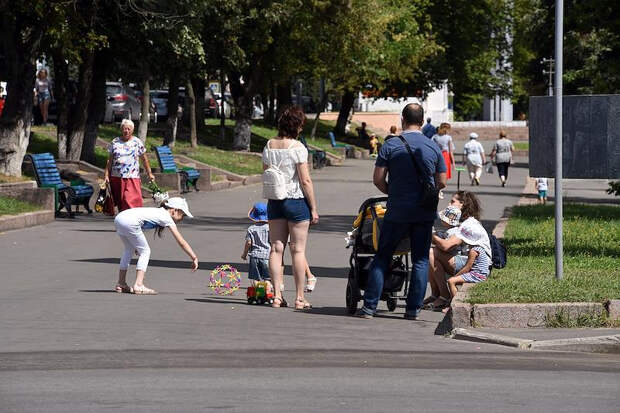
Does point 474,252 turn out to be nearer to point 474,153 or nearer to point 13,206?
point 13,206

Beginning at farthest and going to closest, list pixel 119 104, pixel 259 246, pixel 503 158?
pixel 119 104 → pixel 503 158 → pixel 259 246

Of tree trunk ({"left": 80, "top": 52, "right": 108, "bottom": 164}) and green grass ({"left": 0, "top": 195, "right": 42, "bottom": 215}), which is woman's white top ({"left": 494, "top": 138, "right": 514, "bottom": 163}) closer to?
tree trunk ({"left": 80, "top": 52, "right": 108, "bottom": 164})

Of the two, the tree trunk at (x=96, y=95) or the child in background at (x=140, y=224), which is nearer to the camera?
the child in background at (x=140, y=224)

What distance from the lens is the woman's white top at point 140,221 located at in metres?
13.1

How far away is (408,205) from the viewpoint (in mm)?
11039

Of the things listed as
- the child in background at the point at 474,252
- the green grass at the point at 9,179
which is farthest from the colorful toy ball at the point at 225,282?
the green grass at the point at 9,179

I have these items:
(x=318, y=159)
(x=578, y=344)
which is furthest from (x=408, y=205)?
(x=318, y=159)

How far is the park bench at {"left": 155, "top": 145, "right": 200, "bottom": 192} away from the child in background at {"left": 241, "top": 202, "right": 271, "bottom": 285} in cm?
1783

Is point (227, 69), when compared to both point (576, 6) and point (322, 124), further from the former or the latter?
point (322, 124)

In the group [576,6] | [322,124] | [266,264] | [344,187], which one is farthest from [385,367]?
[322,124]

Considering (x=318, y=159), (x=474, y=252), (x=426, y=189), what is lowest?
(x=318, y=159)

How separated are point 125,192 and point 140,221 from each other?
4.21m

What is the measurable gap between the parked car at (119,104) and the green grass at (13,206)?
25.8 meters

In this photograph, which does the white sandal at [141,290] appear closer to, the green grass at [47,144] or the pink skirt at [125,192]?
the pink skirt at [125,192]
